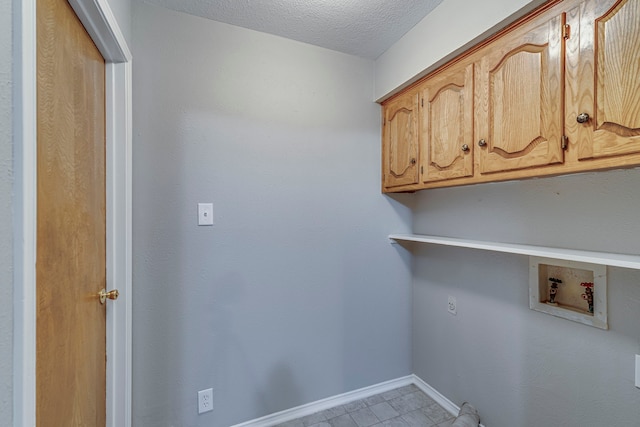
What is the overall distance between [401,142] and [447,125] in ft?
1.24

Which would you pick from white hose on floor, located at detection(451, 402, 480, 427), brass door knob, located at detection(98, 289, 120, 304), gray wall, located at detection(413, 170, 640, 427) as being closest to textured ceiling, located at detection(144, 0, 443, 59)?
gray wall, located at detection(413, 170, 640, 427)

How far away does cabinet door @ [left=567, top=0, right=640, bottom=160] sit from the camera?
843 millimetres

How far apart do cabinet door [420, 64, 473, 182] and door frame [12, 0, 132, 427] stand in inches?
62.1

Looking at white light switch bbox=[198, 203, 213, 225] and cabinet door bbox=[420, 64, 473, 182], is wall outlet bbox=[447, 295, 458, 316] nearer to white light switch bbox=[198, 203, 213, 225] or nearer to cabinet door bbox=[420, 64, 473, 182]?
cabinet door bbox=[420, 64, 473, 182]

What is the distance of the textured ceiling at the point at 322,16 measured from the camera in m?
1.44

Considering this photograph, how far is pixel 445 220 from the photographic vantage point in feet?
6.15

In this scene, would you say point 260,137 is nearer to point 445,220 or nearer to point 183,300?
point 183,300

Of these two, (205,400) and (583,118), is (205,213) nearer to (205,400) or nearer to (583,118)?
(205,400)

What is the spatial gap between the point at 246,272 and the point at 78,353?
0.81 m

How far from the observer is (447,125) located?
1.50m

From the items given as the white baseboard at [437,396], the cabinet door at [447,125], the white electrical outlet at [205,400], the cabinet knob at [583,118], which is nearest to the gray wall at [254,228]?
the white electrical outlet at [205,400]

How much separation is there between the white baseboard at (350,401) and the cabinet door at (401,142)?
1483mm
